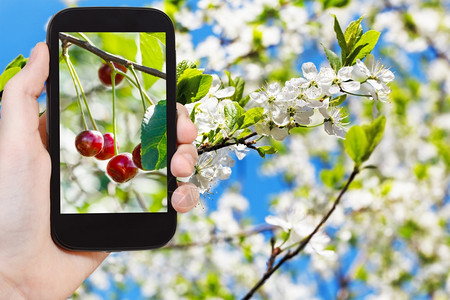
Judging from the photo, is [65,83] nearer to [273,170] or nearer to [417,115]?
[273,170]

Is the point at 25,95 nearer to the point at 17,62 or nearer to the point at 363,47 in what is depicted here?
the point at 17,62

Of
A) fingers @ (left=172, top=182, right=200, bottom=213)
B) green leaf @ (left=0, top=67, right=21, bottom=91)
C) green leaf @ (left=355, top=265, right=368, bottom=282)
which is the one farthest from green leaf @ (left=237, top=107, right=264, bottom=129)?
green leaf @ (left=355, top=265, right=368, bottom=282)

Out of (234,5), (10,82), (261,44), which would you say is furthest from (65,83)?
(234,5)

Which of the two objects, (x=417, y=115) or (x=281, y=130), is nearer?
(x=281, y=130)

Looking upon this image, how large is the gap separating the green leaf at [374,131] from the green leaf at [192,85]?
0.98ft

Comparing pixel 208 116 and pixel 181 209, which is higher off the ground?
pixel 208 116

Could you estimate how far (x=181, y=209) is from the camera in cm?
66

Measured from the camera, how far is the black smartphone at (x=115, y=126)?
68 cm

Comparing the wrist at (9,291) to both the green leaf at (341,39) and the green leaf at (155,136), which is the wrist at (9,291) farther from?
the green leaf at (341,39)

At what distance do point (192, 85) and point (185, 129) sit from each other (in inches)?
2.7

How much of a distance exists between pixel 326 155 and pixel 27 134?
297 centimetres

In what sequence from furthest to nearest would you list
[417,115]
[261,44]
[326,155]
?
[417,115], [326,155], [261,44]

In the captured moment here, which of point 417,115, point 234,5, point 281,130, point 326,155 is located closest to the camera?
point 281,130

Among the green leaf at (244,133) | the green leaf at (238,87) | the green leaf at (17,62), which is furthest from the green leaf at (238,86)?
the green leaf at (17,62)
